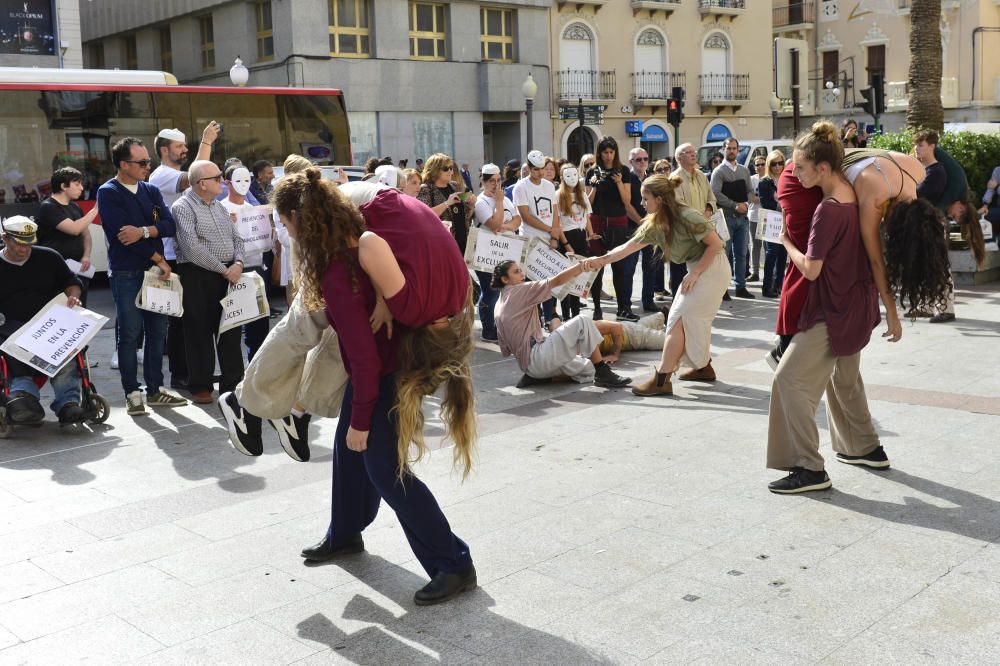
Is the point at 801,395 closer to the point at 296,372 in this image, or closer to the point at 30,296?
the point at 296,372

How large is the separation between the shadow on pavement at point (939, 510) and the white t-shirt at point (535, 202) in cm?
576

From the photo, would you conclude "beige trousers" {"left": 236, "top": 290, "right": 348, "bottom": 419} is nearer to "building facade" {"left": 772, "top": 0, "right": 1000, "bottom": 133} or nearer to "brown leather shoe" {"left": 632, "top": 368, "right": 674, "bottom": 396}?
"brown leather shoe" {"left": 632, "top": 368, "right": 674, "bottom": 396}

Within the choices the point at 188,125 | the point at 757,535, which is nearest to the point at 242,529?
the point at 757,535

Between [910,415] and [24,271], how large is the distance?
19.5 feet

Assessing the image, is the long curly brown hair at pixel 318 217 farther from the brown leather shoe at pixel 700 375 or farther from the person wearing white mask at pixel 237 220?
the brown leather shoe at pixel 700 375

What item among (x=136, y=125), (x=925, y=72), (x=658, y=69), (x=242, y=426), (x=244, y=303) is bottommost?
(x=242, y=426)

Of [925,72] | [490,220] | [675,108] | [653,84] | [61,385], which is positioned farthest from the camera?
[653,84]

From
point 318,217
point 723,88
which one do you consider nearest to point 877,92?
point 318,217

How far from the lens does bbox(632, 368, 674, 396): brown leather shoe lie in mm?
7770

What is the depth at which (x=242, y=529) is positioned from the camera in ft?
16.9

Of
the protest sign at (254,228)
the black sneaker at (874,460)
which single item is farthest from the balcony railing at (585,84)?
the black sneaker at (874,460)

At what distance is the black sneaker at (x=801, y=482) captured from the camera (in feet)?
17.4

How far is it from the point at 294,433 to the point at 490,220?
5981 mm

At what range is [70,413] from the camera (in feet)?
23.8
